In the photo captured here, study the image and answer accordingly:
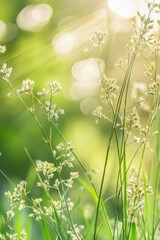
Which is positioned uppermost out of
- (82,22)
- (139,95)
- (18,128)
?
(139,95)

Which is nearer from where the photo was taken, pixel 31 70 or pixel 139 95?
pixel 139 95

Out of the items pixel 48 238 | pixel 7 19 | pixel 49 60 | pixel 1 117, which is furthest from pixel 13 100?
pixel 48 238

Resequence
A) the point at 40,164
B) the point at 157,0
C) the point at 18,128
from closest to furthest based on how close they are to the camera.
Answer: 1. the point at 157,0
2. the point at 40,164
3. the point at 18,128

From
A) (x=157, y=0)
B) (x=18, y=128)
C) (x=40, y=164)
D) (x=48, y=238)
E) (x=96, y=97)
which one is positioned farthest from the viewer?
(x=96, y=97)

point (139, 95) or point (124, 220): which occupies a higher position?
point (139, 95)

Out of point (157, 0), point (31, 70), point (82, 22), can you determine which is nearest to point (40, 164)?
point (157, 0)

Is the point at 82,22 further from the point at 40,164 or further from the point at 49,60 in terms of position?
the point at 40,164

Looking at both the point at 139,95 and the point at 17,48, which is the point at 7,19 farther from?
the point at 139,95
